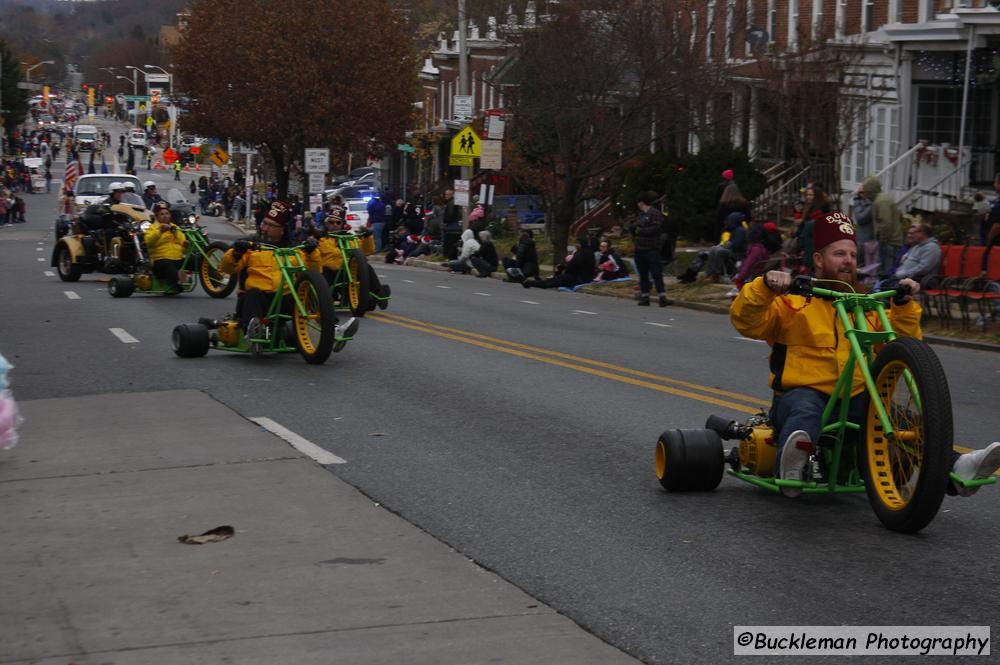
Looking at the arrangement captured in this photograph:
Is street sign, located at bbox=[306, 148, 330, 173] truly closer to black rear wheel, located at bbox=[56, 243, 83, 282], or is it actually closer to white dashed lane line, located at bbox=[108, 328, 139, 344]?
black rear wheel, located at bbox=[56, 243, 83, 282]

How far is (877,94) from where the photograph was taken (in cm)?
3472

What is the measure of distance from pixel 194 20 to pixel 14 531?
60.7 meters

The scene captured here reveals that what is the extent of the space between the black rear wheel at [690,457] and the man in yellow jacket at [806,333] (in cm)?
46

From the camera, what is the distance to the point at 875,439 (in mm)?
7398

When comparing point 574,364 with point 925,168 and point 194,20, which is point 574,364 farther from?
point 194,20

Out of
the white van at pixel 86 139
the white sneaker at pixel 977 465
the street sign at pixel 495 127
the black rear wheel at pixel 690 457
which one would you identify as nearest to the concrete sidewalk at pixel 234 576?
the black rear wheel at pixel 690 457

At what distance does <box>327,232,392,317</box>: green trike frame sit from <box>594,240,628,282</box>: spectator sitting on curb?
10385 mm

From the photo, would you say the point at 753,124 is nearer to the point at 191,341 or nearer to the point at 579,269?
the point at 579,269

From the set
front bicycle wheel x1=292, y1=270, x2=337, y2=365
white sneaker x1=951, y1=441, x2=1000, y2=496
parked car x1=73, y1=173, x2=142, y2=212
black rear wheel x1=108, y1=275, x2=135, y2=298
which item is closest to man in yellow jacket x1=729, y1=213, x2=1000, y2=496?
white sneaker x1=951, y1=441, x2=1000, y2=496

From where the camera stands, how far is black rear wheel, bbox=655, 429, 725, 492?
27.2 ft

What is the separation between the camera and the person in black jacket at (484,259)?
3544 cm

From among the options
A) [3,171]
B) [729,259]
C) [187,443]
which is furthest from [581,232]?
[3,171]

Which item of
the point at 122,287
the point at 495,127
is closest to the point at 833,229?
the point at 122,287

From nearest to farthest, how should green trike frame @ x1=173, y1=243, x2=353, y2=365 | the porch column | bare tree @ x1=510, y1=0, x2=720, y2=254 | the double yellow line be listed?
the double yellow line < green trike frame @ x1=173, y1=243, x2=353, y2=365 < bare tree @ x1=510, y1=0, x2=720, y2=254 < the porch column
